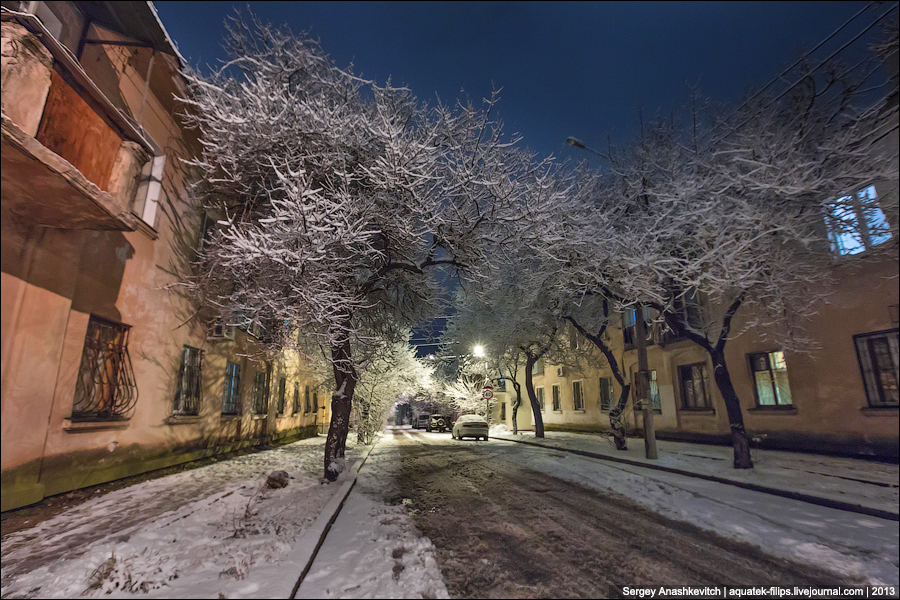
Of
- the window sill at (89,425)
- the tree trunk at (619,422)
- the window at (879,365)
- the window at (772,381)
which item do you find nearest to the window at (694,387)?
the tree trunk at (619,422)

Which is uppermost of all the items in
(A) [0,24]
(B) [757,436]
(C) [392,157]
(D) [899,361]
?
(C) [392,157]

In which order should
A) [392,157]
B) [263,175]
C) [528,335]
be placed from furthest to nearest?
[528,335] → [263,175] → [392,157]

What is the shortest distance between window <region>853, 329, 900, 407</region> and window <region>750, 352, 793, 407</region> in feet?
2.73

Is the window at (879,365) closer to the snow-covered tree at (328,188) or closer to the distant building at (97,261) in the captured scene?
the distant building at (97,261)

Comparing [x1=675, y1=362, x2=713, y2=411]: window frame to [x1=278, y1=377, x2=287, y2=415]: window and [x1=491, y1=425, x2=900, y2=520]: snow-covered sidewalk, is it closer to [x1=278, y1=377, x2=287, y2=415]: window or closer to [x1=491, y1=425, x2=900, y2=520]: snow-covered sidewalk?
[x1=491, y1=425, x2=900, y2=520]: snow-covered sidewalk

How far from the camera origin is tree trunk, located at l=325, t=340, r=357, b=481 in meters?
7.25

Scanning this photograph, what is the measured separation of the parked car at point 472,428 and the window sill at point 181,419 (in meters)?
13.7

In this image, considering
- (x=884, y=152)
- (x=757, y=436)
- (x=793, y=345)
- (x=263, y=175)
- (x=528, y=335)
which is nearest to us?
(x=884, y=152)

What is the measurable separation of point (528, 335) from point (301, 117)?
12.3m

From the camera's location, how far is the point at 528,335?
52.6 feet

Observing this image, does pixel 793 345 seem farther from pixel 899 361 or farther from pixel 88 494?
pixel 88 494

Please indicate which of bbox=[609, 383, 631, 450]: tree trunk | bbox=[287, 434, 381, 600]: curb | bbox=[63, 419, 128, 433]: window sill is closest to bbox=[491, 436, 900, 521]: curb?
bbox=[609, 383, 631, 450]: tree trunk

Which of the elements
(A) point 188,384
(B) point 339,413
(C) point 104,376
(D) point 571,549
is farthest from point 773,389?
(A) point 188,384

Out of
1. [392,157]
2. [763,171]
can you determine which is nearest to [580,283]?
[763,171]
